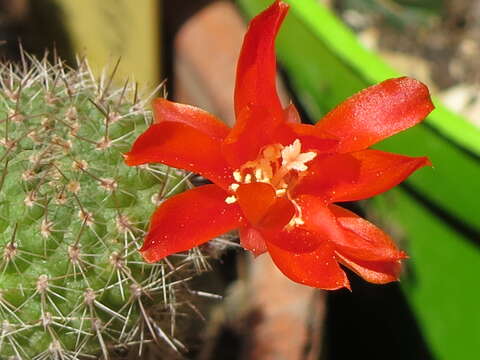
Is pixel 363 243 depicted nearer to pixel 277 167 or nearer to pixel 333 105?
pixel 277 167

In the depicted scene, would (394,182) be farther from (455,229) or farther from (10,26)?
(10,26)

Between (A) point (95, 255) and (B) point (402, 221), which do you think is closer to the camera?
(A) point (95, 255)

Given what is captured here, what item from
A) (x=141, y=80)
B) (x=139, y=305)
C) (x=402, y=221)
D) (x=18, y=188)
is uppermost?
(x=18, y=188)

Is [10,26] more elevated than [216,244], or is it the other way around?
[216,244]

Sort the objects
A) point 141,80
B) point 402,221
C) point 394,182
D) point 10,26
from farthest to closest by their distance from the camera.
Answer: point 10,26 < point 141,80 < point 402,221 < point 394,182

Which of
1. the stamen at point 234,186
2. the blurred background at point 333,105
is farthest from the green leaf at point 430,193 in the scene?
the stamen at point 234,186

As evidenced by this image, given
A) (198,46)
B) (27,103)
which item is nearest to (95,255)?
(27,103)

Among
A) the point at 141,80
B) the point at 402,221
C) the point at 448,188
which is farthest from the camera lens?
the point at 141,80
